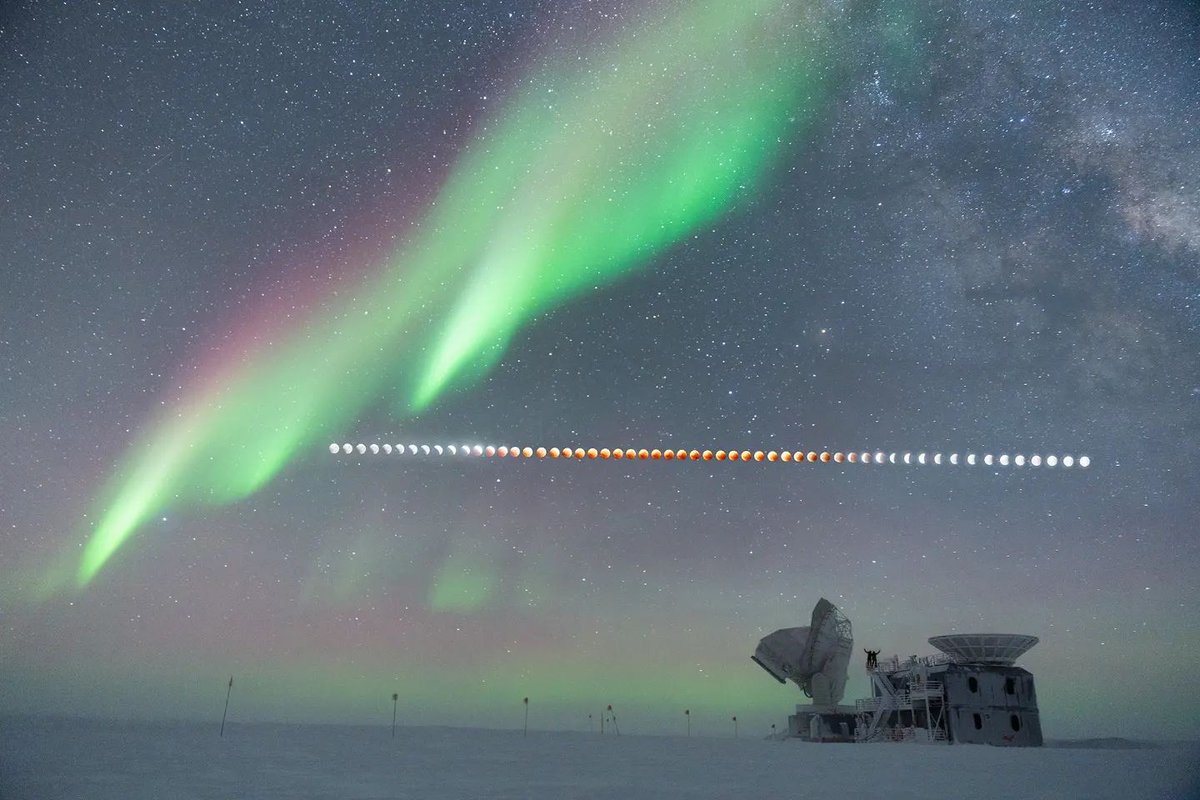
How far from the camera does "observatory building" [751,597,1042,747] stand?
8256 cm

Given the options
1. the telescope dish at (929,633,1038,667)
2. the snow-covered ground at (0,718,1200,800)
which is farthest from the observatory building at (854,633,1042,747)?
the snow-covered ground at (0,718,1200,800)

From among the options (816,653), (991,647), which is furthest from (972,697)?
(816,653)

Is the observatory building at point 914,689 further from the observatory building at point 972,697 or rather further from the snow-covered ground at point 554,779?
the snow-covered ground at point 554,779

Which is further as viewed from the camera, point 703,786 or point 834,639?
point 834,639

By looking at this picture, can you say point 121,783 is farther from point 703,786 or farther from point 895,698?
point 895,698

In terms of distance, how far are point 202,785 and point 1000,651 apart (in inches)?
3096

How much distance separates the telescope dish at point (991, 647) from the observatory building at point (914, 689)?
9 cm

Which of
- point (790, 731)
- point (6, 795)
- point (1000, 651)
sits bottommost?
point (6, 795)

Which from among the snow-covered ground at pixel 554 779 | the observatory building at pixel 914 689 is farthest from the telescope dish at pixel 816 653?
the snow-covered ground at pixel 554 779

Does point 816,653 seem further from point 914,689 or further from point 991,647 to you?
point 991,647

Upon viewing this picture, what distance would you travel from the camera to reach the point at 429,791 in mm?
24984

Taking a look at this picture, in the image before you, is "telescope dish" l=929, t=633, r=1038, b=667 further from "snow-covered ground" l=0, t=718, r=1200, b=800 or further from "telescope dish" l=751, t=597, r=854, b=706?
"snow-covered ground" l=0, t=718, r=1200, b=800

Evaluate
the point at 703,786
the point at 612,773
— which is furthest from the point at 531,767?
the point at 703,786

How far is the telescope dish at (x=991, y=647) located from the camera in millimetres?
84500
